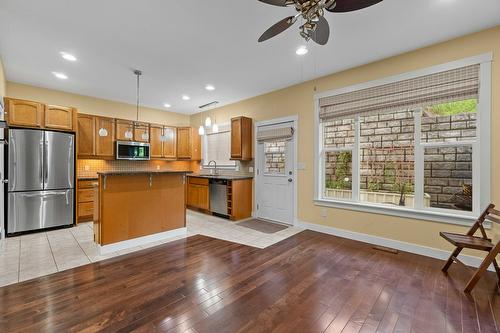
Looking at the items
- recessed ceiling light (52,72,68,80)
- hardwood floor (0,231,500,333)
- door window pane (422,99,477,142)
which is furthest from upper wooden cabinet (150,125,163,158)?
door window pane (422,99,477,142)

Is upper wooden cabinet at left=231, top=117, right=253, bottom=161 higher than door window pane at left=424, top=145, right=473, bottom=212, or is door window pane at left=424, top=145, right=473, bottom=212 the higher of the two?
upper wooden cabinet at left=231, top=117, right=253, bottom=161

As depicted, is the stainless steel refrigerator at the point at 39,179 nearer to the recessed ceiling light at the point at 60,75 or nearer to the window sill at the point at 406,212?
the recessed ceiling light at the point at 60,75

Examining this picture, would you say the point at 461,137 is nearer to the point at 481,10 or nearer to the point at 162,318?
the point at 481,10

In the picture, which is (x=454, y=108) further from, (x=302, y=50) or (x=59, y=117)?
(x=59, y=117)

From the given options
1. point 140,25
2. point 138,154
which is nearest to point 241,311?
point 140,25

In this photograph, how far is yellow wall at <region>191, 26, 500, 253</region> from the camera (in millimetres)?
2721

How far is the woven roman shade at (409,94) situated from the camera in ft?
9.38

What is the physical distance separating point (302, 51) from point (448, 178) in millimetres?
2642

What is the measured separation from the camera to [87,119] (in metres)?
4.98

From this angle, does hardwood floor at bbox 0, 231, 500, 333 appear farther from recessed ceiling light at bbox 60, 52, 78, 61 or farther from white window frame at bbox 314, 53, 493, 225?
recessed ceiling light at bbox 60, 52, 78, 61

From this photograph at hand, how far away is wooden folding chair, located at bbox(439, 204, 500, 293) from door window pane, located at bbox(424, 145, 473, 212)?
14.2 inches

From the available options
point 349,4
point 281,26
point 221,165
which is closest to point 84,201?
point 221,165

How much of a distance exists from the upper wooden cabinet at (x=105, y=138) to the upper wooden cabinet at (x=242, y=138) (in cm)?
284

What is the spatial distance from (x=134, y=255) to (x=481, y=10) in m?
4.96
